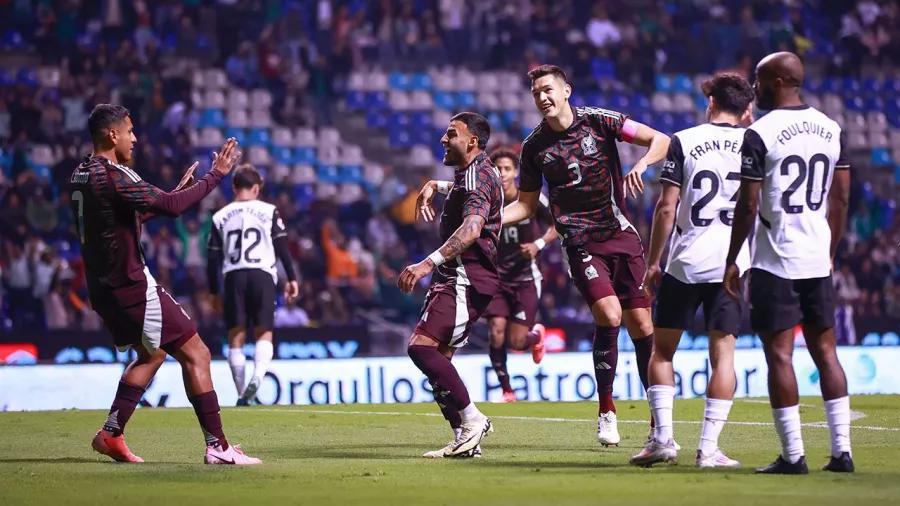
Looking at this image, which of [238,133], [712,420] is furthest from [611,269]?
[238,133]

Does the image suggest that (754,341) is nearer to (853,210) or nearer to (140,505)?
(853,210)

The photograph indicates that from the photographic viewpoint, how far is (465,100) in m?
27.2

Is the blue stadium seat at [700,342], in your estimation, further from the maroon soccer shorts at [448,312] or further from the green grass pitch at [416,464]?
the maroon soccer shorts at [448,312]

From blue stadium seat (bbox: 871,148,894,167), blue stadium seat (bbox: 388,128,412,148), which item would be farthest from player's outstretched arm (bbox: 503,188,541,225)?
blue stadium seat (bbox: 871,148,894,167)

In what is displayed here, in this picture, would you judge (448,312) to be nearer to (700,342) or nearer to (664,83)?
(700,342)

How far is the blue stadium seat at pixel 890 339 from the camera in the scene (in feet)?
62.0

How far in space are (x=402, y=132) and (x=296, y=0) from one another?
4.00 metres

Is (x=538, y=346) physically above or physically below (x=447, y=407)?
above

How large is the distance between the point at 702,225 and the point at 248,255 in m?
7.45

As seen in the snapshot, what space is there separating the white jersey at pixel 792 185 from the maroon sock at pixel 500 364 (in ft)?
25.2

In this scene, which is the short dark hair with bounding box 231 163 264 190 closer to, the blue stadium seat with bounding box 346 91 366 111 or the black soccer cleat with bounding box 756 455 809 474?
the black soccer cleat with bounding box 756 455 809 474

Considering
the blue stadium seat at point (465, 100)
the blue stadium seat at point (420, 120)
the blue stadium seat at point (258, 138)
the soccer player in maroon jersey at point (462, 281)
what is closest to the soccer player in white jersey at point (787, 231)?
the soccer player in maroon jersey at point (462, 281)

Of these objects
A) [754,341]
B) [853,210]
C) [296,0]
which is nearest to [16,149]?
[296,0]

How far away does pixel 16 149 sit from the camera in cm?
2288
